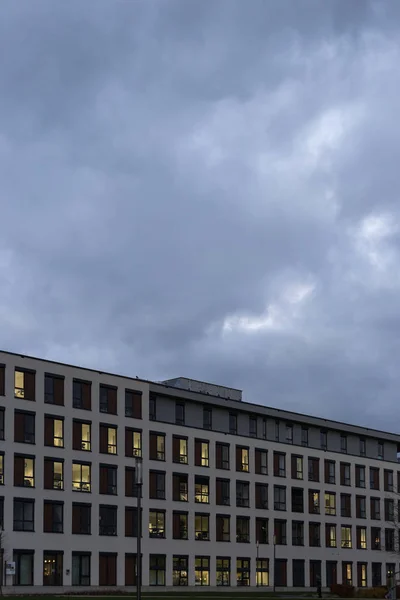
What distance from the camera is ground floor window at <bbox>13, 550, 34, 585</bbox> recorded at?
80.4 m

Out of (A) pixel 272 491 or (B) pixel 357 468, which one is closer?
(A) pixel 272 491

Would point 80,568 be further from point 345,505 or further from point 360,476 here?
point 360,476

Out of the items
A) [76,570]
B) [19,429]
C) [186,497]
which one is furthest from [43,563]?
[186,497]

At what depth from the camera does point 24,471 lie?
83250 millimetres

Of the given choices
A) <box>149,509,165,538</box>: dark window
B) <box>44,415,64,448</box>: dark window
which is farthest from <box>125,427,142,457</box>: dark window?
<box>44,415,64,448</box>: dark window

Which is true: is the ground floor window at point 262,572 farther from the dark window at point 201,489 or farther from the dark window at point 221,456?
the dark window at point 221,456

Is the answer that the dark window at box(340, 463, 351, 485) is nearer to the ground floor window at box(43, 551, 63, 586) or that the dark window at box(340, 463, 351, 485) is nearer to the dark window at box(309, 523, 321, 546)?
the dark window at box(309, 523, 321, 546)

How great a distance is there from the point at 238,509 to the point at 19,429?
30.7 metres

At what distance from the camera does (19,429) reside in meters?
83.6

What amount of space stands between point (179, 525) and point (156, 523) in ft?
11.0

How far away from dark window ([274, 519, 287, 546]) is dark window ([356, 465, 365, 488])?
16.6 metres

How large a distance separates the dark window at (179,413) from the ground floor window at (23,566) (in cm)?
2378

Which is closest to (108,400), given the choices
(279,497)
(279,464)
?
(279,464)

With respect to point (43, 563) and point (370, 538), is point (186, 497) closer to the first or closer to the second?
point (43, 563)
